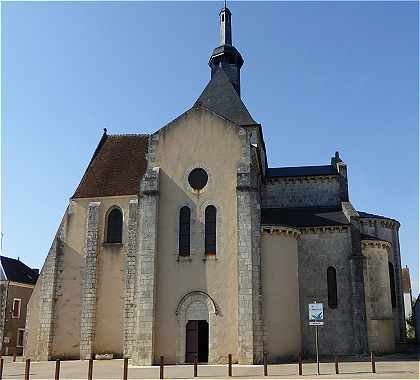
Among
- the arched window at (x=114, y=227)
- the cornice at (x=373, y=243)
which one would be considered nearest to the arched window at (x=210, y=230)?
the arched window at (x=114, y=227)

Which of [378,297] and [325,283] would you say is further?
Result: [378,297]

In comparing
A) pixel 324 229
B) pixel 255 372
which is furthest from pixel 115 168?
pixel 255 372

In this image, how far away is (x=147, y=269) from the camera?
870 inches

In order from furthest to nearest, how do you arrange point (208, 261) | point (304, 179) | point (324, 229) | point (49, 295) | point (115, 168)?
point (304, 179) < point (115, 168) < point (49, 295) < point (324, 229) < point (208, 261)

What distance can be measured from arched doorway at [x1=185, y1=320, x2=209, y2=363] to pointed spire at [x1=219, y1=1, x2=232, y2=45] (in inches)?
906

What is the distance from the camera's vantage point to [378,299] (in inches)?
1005

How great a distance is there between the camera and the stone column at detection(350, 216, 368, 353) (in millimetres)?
23844

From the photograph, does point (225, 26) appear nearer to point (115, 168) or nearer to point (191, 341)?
point (115, 168)

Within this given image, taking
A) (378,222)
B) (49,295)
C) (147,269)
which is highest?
(378,222)

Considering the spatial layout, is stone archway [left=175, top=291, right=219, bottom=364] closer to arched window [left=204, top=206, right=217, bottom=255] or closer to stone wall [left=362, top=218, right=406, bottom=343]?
arched window [left=204, top=206, right=217, bottom=255]

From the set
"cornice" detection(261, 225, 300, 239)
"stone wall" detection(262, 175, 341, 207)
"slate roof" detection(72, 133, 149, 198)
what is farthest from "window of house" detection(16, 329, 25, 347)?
"cornice" detection(261, 225, 300, 239)

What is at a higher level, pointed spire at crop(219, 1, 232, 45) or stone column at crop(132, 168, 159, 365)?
pointed spire at crop(219, 1, 232, 45)

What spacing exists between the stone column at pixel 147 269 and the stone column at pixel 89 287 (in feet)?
16.8

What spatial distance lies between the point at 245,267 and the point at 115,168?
467 inches
